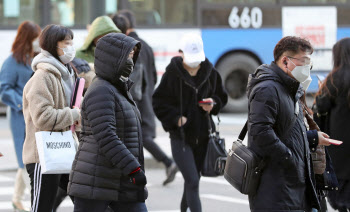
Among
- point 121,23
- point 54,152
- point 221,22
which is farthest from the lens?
point 221,22

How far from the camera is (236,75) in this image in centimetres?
1630

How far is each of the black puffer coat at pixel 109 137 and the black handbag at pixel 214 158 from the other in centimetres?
216

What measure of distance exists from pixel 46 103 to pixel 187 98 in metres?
1.79

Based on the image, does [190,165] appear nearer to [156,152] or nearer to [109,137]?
[109,137]

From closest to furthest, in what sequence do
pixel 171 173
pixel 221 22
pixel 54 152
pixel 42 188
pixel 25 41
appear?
pixel 54 152 < pixel 42 188 < pixel 25 41 < pixel 171 173 < pixel 221 22

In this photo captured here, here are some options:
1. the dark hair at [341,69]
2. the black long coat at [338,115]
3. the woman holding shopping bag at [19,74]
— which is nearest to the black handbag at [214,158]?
the black long coat at [338,115]

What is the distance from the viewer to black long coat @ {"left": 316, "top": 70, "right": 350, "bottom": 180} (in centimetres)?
657

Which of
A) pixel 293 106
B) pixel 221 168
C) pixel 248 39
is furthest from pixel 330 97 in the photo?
pixel 248 39

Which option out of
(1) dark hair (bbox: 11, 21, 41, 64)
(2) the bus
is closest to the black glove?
(1) dark hair (bbox: 11, 21, 41, 64)

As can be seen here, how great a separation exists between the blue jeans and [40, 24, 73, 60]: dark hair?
4.79 feet

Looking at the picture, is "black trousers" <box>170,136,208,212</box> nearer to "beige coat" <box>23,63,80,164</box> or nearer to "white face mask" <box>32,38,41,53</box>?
"beige coat" <box>23,63,80,164</box>

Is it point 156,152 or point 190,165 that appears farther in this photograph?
point 156,152

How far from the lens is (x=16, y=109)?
7.66 meters

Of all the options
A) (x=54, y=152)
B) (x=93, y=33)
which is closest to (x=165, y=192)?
(x=93, y=33)
